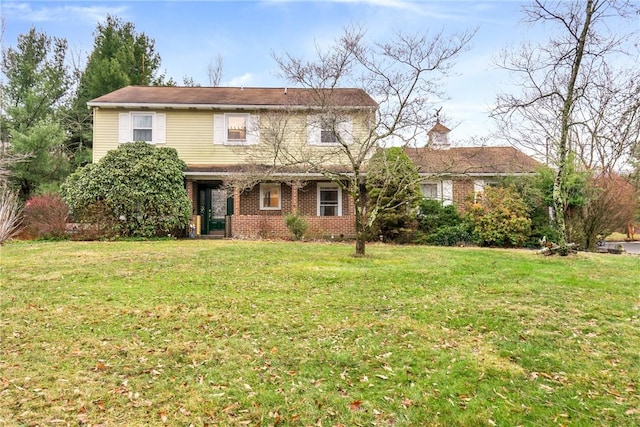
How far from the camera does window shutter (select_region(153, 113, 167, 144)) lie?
56.6ft

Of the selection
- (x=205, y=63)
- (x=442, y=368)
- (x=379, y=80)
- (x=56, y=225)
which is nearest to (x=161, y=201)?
(x=56, y=225)

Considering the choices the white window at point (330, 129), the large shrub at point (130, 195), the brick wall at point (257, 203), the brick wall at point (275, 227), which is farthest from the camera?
the brick wall at point (257, 203)

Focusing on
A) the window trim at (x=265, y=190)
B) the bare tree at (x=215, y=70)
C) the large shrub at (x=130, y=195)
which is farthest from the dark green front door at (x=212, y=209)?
the bare tree at (x=215, y=70)

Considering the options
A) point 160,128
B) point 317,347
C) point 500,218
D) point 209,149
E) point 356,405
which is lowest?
point 356,405

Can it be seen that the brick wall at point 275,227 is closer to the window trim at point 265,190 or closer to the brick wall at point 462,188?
the window trim at point 265,190

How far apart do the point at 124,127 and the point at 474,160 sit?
16121 millimetres

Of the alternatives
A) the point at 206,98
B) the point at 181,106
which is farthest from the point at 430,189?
the point at 181,106

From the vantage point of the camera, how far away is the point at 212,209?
18.5 m

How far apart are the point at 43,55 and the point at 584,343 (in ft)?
103

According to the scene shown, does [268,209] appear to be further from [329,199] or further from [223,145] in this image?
[223,145]

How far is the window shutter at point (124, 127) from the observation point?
56.2 ft

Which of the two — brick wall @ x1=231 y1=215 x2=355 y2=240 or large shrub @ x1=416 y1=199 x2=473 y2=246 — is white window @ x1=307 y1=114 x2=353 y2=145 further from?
large shrub @ x1=416 y1=199 x2=473 y2=246

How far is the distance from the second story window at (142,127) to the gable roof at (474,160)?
37.5ft

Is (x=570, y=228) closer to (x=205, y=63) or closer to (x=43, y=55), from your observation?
(x=205, y=63)
